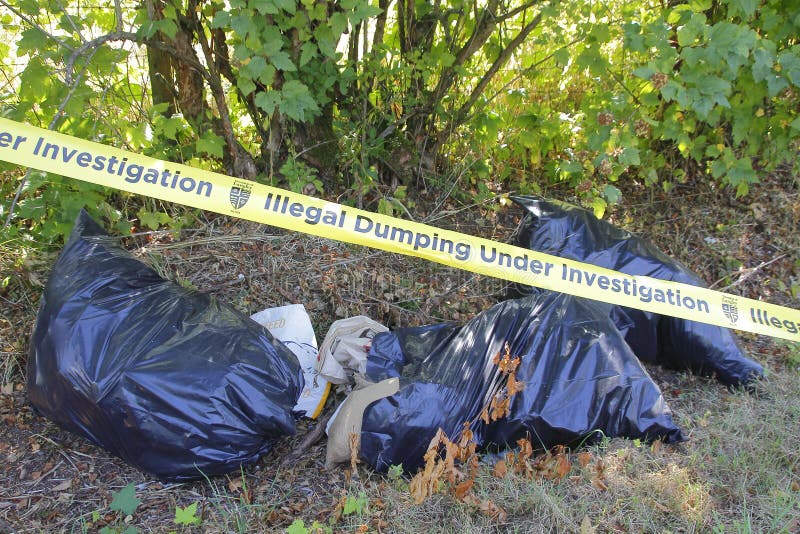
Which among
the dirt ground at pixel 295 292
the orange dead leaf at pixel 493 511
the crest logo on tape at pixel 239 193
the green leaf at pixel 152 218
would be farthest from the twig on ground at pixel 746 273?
the green leaf at pixel 152 218

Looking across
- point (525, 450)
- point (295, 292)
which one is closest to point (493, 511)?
point (525, 450)

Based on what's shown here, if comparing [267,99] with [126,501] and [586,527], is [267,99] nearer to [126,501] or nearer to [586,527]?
[126,501]

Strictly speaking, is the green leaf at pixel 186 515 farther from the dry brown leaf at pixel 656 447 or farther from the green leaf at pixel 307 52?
the green leaf at pixel 307 52

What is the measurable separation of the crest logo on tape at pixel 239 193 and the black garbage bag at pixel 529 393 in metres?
0.85

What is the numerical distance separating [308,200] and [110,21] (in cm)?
175

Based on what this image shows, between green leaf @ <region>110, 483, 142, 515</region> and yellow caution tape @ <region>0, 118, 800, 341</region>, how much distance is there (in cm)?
105

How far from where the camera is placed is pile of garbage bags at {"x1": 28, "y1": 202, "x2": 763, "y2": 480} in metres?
2.24

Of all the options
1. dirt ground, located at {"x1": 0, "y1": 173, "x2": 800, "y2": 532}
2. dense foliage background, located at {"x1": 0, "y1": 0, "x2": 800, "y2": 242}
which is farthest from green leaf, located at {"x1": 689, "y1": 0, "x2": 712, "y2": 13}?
dirt ground, located at {"x1": 0, "y1": 173, "x2": 800, "y2": 532}

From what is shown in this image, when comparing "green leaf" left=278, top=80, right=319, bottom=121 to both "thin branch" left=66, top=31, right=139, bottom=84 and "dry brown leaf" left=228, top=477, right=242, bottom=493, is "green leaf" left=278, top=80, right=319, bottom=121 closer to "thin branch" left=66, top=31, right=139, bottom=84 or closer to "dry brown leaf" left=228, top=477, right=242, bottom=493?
"thin branch" left=66, top=31, right=139, bottom=84

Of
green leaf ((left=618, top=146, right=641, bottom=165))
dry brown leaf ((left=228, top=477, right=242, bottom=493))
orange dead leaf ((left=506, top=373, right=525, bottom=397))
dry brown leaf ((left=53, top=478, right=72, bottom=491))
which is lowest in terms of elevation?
dry brown leaf ((left=53, top=478, right=72, bottom=491))

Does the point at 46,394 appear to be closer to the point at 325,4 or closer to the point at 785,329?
the point at 325,4

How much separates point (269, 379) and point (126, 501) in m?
0.62

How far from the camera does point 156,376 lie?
2223mm

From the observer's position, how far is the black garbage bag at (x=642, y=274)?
293 cm
